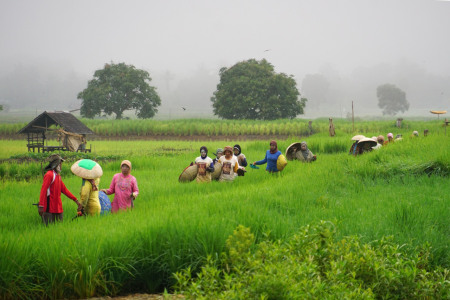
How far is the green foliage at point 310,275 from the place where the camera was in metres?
4.14

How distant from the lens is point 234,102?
42344mm

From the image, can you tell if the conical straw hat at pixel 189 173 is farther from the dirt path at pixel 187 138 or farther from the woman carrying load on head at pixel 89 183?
the dirt path at pixel 187 138

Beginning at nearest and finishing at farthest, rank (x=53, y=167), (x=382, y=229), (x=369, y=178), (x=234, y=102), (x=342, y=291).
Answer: (x=342, y=291) < (x=382, y=229) < (x=53, y=167) < (x=369, y=178) < (x=234, y=102)

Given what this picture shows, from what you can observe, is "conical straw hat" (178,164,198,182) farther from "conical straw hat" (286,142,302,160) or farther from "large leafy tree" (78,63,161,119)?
"large leafy tree" (78,63,161,119)

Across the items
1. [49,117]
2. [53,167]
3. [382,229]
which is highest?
[49,117]

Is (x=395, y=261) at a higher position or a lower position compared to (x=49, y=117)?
lower

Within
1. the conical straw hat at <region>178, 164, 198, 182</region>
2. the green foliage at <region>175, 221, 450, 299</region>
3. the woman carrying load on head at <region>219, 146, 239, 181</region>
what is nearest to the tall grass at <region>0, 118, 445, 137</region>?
the conical straw hat at <region>178, 164, 198, 182</region>

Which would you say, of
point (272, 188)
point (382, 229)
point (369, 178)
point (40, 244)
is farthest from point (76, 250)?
point (369, 178)

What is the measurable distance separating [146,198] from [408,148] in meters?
8.19

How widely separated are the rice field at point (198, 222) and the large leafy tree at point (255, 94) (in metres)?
29.7

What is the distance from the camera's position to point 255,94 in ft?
138

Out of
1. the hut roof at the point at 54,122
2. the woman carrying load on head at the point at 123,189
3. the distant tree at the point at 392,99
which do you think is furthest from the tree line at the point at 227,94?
the distant tree at the point at 392,99

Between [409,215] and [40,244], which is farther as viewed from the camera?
[409,215]

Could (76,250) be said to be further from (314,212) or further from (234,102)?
(234,102)
